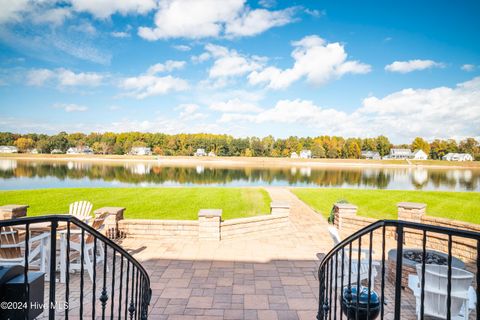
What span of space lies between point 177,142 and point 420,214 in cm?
9625

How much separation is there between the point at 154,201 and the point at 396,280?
42.9 ft

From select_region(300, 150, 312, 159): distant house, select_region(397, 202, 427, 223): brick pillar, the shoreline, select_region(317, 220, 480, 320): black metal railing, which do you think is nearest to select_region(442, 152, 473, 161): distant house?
the shoreline

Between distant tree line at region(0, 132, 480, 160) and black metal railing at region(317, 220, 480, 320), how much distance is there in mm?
84321

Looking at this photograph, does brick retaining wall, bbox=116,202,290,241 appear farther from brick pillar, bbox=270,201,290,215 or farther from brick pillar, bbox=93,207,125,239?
brick pillar, bbox=270,201,290,215

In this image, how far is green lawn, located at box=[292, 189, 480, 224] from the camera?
39.1 ft

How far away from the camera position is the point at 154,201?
1391 cm

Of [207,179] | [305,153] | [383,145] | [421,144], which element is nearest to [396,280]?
[207,179]

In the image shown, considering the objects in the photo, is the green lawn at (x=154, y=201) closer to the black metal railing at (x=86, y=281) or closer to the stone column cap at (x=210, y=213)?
the stone column cap at (x=210, y=213)

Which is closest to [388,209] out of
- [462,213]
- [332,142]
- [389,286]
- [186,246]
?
[462,213]

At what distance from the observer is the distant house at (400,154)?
103 meters

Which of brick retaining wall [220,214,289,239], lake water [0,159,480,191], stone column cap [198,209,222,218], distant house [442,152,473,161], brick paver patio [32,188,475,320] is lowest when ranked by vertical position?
lake water [0,159,480,191]

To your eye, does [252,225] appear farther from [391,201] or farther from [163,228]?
[391,201]

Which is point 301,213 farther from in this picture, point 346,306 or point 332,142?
point 332,142

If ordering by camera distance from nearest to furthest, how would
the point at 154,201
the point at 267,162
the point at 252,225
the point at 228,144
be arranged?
the point at 252,225 → the point at 154,201 → the point at 267,162 → the point at 228,144
